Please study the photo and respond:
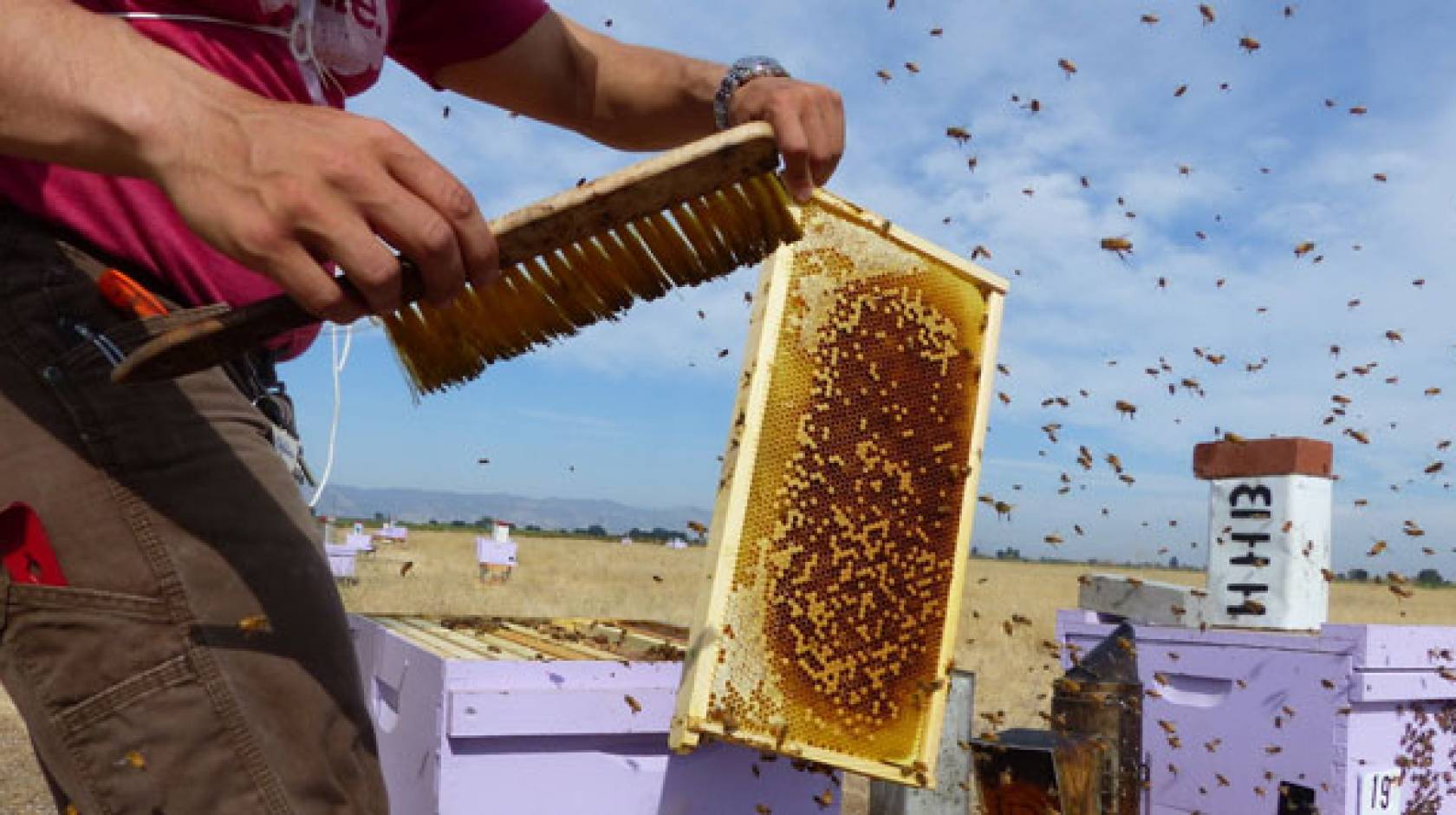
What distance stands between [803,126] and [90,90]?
3.53 ft

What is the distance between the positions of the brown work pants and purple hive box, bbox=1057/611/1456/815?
17.7ft

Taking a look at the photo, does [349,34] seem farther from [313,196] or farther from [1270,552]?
[1270,552]

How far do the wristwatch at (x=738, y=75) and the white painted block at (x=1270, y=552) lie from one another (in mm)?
5182

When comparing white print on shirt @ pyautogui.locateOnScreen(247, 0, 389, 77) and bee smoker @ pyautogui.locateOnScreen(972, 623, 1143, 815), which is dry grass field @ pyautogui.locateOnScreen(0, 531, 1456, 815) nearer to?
bee smoker @ pyautogui.locateOnScreen(972, 623, 1143, 815)

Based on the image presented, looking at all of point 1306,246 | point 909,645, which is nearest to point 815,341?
point 909,645

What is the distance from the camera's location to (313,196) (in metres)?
1.16

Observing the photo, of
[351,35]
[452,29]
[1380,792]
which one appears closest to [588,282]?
[351,35]

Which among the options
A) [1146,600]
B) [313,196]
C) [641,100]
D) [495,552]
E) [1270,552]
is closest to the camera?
[313,196]

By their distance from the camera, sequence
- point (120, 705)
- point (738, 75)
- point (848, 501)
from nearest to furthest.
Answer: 1. point (120, 705)
2. point (738, 75)
3. point (848, 501)

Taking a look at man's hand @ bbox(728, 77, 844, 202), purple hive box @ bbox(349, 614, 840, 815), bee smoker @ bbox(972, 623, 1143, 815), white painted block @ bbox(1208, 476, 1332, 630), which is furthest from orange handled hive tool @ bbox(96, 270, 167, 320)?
white painted block @ bbox(1208, 476, 1332, 630)

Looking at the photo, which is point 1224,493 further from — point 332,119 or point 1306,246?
point 332,119

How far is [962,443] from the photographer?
4.22 meters

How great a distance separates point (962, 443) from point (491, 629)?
216cm

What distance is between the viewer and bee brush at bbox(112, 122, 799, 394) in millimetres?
1535
